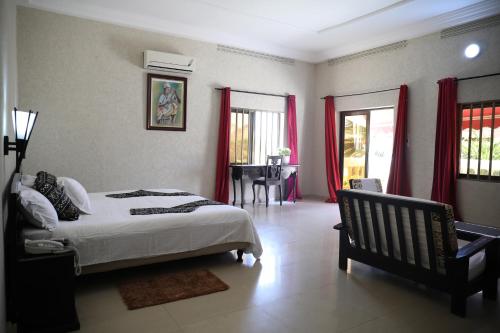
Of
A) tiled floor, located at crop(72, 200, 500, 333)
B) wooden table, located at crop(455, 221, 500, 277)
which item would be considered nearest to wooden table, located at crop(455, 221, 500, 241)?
wooden table, located at crop(455, 221, 500, 277)

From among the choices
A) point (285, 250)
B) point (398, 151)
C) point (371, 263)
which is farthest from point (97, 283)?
point (398, 151)

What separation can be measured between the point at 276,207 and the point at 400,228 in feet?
13.4

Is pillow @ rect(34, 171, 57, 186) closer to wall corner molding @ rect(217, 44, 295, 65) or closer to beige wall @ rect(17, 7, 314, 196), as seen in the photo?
beige wall @ rect(17, 7, 314, 196)

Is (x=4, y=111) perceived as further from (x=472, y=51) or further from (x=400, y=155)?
(x=472, y=51)

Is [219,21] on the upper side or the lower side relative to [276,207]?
upper

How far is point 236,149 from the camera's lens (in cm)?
720

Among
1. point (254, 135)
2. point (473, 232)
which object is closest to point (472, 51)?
point (473, 232)

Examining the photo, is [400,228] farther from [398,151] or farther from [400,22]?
[400,22]

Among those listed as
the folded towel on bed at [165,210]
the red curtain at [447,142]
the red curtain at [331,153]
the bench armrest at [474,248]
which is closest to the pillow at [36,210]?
the folded towel on bed at [165,210]

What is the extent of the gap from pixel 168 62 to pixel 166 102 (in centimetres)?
68

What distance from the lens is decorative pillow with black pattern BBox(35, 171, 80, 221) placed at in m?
2.92

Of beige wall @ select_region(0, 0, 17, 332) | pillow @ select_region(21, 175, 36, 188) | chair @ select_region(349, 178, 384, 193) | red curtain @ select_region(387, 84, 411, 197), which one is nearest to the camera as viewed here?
beige wall @ select_region(0, 0, 17, 332)

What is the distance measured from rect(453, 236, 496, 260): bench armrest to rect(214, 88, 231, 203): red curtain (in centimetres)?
461

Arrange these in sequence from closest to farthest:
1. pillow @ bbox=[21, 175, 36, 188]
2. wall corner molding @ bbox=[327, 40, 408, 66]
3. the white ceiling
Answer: pillow @ bbox=[21, 175, 36, 188] → the white ceiling → wall corner molding @ bbox=[327, 40, 408, 66]
